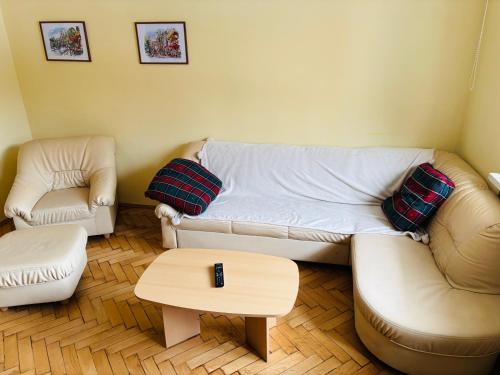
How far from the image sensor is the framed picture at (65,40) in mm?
3232

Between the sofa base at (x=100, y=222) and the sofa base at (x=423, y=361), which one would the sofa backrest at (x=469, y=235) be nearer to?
the sofa base at (x=423, y=361)

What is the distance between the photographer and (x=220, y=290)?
6.41ft

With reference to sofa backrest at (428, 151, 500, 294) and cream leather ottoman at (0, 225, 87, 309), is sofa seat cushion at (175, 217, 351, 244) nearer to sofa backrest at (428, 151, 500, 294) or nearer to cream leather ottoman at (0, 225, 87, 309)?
sofa backrest at (428, 151, 500, 294)

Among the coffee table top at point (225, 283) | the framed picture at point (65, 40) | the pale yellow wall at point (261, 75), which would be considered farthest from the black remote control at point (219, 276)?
the framed picture at point (65, 40)

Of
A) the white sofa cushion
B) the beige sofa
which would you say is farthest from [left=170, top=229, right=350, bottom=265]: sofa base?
the white sofa cushion

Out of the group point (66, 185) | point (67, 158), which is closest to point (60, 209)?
point (66, 185)

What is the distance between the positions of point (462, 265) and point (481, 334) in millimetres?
398

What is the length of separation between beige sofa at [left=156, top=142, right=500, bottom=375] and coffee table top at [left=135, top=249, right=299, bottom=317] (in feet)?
1.41

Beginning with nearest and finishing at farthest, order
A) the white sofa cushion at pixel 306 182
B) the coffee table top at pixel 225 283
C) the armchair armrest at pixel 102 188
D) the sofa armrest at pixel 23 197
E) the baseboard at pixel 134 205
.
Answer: the coffee table top at pixel 225 283 → the white sofa cushion at pixel 306 182 → the sofa armrest at pixel 23 197 → the armchair armrest at pixel 102 188 → the baseboard at pixel 134 205

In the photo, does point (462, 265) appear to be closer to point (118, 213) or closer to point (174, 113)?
point (174, 113)

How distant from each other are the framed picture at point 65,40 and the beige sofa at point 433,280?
212 centimetres

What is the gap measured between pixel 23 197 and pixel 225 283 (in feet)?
6.34

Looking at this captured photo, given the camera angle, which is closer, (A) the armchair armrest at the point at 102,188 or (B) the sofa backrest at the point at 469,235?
(B) the sofa backrest at the point at 469,235

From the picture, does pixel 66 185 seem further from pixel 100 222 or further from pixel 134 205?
pixel 134 205
